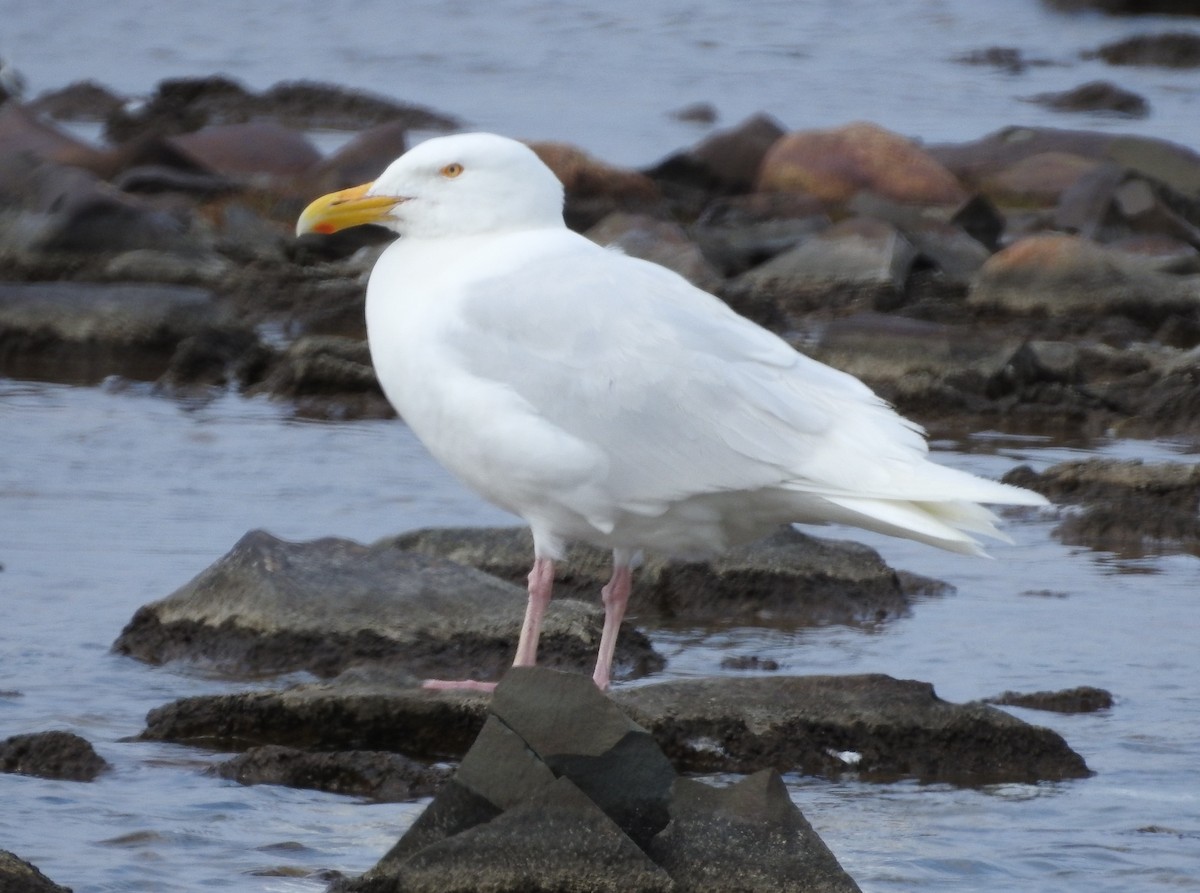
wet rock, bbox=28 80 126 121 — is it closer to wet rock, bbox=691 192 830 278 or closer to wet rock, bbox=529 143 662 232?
wet rock, bbox=529 143 662 232

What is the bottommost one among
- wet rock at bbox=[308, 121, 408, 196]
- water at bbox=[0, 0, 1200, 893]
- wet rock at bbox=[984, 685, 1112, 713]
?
water at bbox=[0, 0, 1200, 893]

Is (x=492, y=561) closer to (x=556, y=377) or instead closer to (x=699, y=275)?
(x=556, y=377)

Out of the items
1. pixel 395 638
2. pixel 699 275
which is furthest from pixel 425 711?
pixel 699 275

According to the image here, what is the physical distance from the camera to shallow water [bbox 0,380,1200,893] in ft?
18.3

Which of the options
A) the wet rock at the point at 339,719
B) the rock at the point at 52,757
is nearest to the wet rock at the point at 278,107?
the wet rock at the point at 339,719

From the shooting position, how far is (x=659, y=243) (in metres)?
14.8

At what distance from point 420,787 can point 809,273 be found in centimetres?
922

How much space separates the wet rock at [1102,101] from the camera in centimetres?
2548

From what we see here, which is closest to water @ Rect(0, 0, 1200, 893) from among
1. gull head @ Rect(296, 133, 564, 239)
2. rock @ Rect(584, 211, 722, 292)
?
gull head @ Rect(296, 133, 564, 239)

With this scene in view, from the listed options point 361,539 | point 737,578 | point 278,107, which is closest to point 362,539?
point 361,539

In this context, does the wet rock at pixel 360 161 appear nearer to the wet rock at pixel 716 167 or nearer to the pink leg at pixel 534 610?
the wet rock at pixel 716 167

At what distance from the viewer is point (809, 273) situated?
1483 centimetres

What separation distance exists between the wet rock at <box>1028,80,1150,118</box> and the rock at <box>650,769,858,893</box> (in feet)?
69.8

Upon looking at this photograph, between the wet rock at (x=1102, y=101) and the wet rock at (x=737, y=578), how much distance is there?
1819 cm
